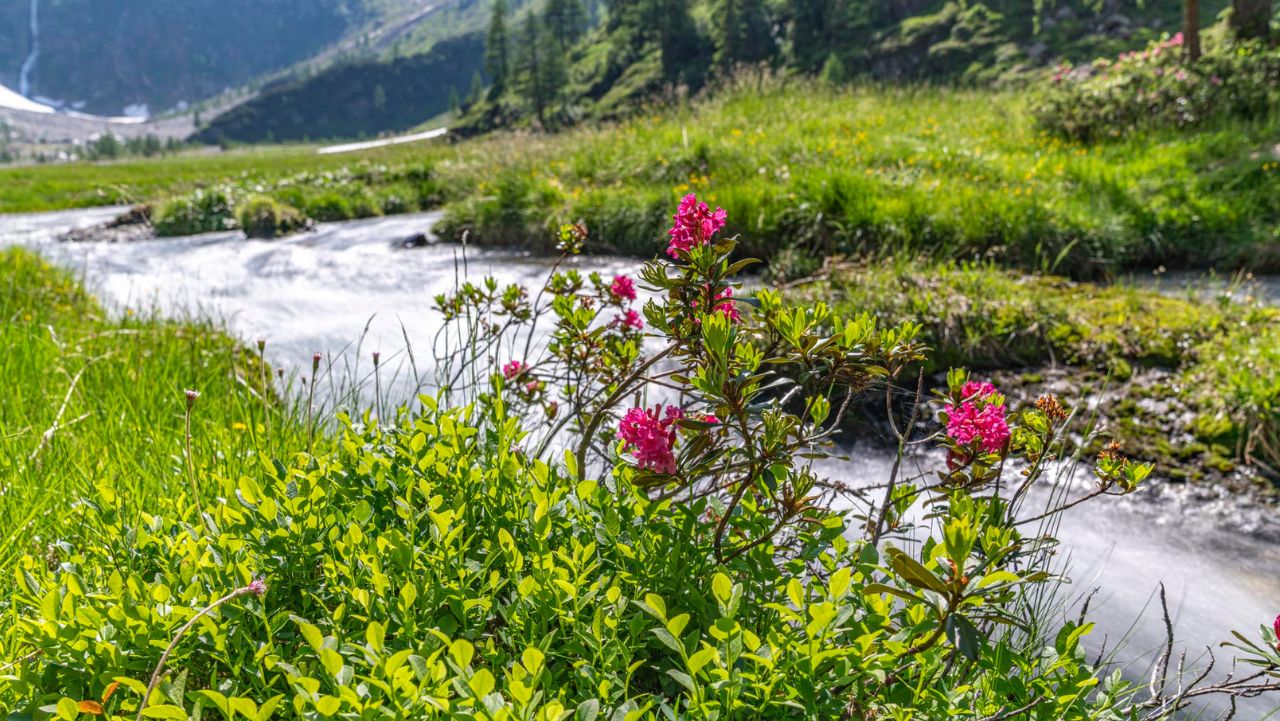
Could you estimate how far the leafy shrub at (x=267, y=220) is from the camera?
15320 mm

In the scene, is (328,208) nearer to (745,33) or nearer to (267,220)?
(267,220)

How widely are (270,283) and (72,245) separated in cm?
857

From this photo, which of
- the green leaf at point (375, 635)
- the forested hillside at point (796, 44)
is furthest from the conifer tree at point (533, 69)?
the green leaf at point (375, 635)

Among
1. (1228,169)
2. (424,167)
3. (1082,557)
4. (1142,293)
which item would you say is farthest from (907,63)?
(1082,557)

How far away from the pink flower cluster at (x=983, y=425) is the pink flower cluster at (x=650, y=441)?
72 cm

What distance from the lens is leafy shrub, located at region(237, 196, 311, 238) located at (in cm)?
1532

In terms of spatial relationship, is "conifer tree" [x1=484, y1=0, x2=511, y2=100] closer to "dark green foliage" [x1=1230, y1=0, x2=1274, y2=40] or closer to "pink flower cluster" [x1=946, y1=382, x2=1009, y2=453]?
"dark green foliage" [x1=1230, y1=0, x2=1274, y2=40]

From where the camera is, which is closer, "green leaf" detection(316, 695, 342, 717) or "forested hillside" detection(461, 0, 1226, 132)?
"green leaf" detection(316, 695, 342, 717)

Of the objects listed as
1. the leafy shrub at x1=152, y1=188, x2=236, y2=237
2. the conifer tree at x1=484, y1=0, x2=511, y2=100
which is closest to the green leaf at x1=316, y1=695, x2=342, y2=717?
the leafy shrub at x1=152, y1=188, x2=236, y2=237

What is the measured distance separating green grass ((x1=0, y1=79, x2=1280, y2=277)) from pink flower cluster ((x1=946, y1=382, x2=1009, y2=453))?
17.4ft

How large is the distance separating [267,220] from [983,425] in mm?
16729

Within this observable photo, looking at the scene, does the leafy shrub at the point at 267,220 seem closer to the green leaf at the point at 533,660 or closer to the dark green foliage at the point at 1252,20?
the green leaf at the point at 533,660

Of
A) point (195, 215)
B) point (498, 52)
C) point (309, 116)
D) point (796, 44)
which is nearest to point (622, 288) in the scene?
point (195, 215)

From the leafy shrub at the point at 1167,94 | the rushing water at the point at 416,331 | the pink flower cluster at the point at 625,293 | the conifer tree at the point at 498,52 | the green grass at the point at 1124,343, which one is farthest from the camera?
the conifer tree at the point at 498,52
